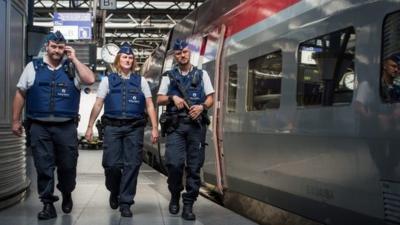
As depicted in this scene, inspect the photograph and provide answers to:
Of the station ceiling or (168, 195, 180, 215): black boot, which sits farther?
the station ceiling

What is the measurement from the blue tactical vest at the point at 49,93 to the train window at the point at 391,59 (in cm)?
278

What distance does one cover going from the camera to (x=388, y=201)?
4898 mm

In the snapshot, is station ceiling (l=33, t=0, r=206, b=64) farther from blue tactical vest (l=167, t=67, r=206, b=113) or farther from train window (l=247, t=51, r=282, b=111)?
blue tactical vest (l=167, t=67, r=206, b=113)

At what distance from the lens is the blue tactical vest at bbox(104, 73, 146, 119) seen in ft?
20.1

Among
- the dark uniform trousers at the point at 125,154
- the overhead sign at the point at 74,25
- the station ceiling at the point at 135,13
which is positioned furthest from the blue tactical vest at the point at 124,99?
the station ceiling at the point at 135,13

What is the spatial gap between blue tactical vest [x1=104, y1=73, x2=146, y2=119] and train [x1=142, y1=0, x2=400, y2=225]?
1.65 meters

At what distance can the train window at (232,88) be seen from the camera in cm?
871

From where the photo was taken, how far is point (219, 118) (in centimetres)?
909

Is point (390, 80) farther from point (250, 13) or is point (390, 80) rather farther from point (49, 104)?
point (250, 13)

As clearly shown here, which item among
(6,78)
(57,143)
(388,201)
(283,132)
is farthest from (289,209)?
(6,78)

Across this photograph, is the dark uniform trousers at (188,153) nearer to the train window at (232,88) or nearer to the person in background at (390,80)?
the person in background at (390,80)

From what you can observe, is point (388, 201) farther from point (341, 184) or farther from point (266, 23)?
point (266, 23)

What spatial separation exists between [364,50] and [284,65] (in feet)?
5.78

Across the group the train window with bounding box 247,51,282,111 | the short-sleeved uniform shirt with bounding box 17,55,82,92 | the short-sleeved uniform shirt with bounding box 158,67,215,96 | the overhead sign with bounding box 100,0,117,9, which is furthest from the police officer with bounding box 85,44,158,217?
the overhead sign with bounding box 100,0,117,9
